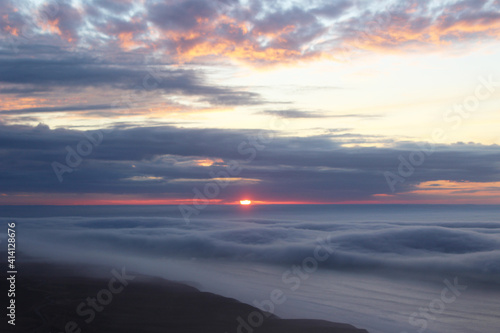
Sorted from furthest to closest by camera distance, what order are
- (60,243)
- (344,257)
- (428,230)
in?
(60,243) < (428,230) < (344,257)

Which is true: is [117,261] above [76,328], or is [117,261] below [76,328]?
above

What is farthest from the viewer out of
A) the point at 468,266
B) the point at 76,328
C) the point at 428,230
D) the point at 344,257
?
the point at 428,230

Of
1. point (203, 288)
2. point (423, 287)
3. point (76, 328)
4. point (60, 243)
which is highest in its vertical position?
point (60, 243)

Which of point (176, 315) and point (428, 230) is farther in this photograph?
point (428, 230)

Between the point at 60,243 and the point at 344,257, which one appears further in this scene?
the point at 60,243

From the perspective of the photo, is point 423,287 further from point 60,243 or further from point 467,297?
point 60,243

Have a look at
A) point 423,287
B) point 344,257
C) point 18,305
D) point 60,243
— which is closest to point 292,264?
point 344,257

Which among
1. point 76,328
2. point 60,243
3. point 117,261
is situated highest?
point 60,243

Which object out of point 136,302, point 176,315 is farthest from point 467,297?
point 136,302

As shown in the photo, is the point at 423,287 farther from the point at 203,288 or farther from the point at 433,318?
the point at 203,288

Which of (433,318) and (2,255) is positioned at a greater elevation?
(2,255)
